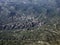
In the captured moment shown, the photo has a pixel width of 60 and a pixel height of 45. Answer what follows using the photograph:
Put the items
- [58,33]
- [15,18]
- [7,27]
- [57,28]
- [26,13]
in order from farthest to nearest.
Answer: [26,13]
[15,18]
[7,27]
[57,28]
[58,33]

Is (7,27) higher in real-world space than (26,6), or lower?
lower

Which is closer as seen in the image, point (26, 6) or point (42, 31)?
point (42, 31)

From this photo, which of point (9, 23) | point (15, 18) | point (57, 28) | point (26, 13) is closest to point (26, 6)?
point (26, 13)

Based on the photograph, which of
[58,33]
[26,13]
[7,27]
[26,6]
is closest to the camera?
[58,33]

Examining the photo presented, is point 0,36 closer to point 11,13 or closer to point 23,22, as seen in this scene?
point 23,22

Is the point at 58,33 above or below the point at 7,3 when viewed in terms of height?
below

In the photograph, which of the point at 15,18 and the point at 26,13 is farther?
the point at 26,13

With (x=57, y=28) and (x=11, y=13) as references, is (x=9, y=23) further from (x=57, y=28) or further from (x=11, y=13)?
(x=57, y=28)

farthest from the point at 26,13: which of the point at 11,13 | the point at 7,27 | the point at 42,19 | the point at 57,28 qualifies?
the point at 57,28

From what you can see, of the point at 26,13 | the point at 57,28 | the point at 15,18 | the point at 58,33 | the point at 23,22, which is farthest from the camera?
the point at 26,13
